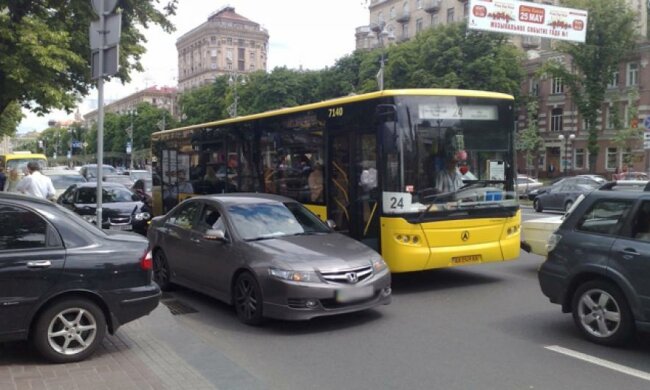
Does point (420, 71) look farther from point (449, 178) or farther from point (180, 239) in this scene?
point (180, 239)

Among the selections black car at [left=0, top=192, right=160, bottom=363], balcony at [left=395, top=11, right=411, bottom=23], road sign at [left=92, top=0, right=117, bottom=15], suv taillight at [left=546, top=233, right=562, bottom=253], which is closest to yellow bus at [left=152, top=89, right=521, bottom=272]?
suv taillight at [left=546, top=233, right=562, bottom=253]

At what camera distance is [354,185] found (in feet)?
32.2

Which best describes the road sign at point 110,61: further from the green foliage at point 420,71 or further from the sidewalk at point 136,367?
the green foliage at point 420,71

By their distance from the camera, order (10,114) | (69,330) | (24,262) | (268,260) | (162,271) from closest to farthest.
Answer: (24,262)
(69,330)
(268,260)
(162,271)
(10,114)

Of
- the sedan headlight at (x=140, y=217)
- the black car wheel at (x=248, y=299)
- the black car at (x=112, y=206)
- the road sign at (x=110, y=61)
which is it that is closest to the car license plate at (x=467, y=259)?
the black car wheel at (x=248, y=299)

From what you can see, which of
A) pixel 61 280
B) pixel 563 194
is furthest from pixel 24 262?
pixel 563 194

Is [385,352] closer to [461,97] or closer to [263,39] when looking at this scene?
[461,97]

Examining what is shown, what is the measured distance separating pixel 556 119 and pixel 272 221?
57.3 meters

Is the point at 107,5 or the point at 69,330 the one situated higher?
the point at 107,5

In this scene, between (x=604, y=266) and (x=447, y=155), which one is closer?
(x=604, y=266)

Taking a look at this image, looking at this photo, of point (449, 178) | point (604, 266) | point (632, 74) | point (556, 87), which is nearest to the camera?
point (604, 266)

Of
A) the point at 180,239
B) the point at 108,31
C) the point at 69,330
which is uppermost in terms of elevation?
the point at 108,31

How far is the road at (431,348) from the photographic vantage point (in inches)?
209

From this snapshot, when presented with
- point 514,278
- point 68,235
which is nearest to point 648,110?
point 514,278
